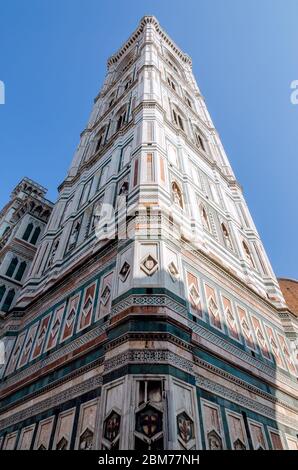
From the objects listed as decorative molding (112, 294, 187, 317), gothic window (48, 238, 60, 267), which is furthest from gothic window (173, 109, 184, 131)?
decorative molding (112, 294, 187, 317)

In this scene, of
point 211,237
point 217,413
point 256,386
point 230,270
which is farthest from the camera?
point 211,237

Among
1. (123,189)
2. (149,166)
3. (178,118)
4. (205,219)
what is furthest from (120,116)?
(205,219)

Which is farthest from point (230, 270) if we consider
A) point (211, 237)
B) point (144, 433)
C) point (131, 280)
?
point (144, 433)

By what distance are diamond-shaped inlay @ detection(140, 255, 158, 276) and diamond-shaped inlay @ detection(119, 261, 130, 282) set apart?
0.26 m

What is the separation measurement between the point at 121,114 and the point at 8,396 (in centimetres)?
1072

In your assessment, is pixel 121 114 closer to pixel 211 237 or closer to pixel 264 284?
pixel 211 237

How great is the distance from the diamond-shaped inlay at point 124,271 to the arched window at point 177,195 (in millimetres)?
2612

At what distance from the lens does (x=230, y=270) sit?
748 centimetres

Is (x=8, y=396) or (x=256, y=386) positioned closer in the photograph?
(x=256, y=386)

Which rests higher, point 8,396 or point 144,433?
point 8,396

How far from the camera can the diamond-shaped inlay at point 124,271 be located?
535cm

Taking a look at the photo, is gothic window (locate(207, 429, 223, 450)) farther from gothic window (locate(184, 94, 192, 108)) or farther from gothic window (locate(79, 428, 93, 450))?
gothic window (locate(184, 94, 192, 108))

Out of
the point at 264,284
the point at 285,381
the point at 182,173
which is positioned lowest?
the point at 285,381

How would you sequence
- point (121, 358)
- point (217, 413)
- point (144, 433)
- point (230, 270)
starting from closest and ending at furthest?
point (144, 433) < point (121, 358) < point (217, 413) < point (230, 270)
